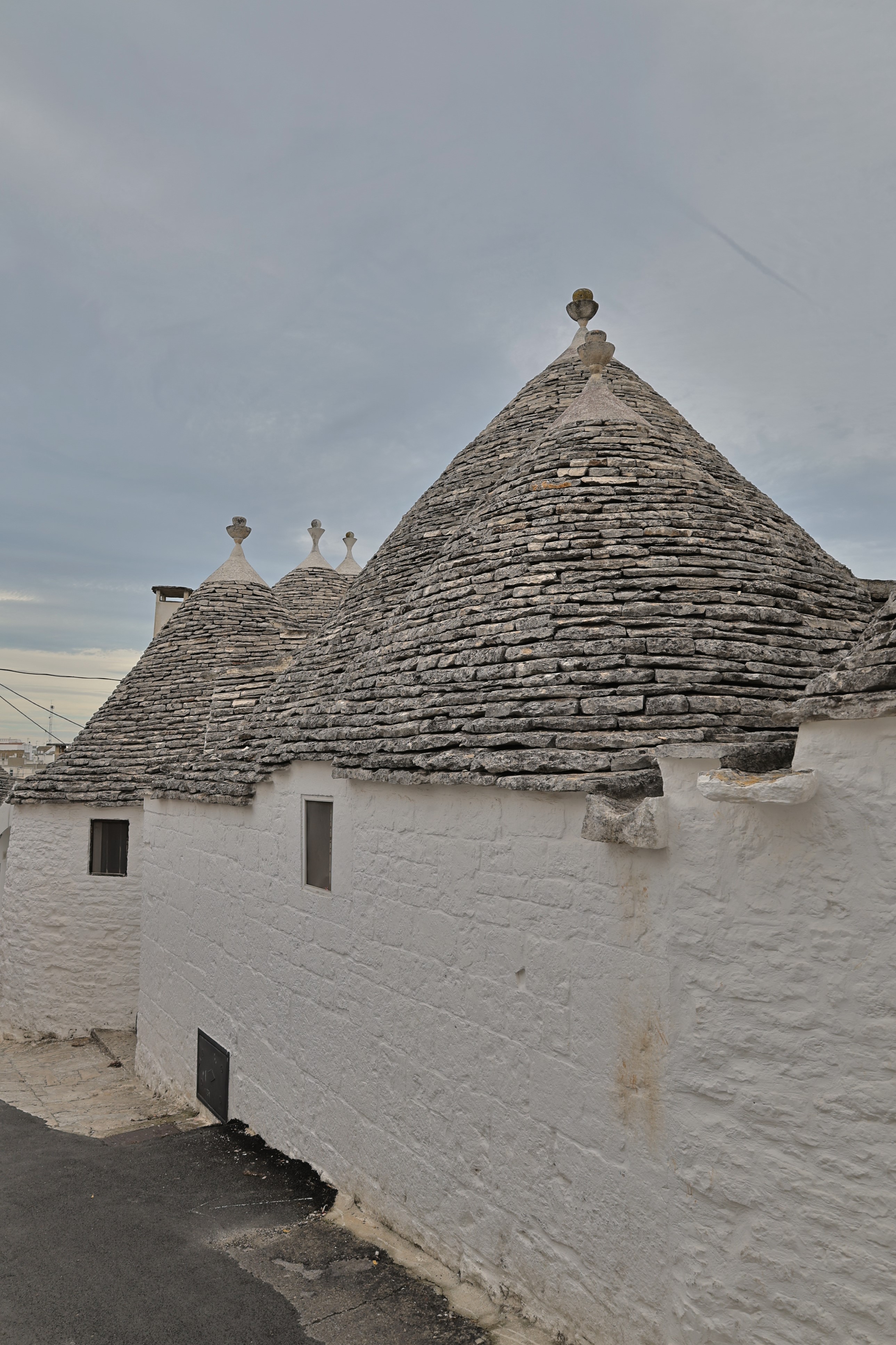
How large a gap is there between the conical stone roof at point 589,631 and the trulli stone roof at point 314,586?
1056 cm

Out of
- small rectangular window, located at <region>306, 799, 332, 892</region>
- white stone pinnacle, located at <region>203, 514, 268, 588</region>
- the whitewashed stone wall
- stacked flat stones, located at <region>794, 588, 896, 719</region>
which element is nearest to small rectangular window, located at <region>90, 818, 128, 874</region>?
white stone pinnacle, located at <region>203, 514, 268, 588</region>

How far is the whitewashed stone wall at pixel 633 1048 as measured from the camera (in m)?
3.30

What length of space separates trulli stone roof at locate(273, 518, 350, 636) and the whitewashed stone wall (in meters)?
11.8

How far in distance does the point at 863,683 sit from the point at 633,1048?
6.22 ft

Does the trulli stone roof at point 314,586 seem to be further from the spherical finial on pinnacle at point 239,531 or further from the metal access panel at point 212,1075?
the metal access panel at point 212,1075

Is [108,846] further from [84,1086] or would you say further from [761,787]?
[761,787]

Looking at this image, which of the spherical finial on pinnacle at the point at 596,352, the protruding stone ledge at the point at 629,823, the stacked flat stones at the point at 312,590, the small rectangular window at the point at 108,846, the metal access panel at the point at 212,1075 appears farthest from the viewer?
the stacked flat stones at the point at 312,590

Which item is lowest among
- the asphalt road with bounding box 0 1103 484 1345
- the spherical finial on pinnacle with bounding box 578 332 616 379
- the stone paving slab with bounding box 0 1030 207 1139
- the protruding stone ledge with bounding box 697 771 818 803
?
the stone paving slab with bounding box 0 1030 207 1139

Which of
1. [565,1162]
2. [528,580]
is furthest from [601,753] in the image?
[565,1162]

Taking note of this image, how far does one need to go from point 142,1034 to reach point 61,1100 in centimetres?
106

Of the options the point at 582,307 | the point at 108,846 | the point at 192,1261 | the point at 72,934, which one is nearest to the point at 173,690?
the point at 108,846

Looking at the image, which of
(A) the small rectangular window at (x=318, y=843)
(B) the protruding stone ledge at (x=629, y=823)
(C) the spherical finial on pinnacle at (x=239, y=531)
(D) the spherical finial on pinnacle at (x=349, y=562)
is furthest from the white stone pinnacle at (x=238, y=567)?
(B) the protruding stone ledge at (x=629, y=823)

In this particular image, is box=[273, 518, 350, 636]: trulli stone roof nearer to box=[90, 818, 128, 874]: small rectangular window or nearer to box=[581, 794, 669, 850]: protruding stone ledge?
box=[90, 818, 128, 874]: small rectangular window

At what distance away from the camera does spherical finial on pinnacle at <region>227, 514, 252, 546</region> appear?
15.2m
